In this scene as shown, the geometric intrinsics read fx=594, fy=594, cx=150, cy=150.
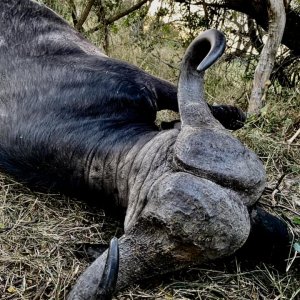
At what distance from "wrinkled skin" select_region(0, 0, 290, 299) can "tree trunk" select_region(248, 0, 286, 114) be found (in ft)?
1.76

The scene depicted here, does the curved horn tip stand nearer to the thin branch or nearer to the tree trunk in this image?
the tree trunk

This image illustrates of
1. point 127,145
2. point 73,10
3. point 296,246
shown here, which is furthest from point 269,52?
point 73,10

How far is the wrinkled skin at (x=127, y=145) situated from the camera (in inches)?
79.5

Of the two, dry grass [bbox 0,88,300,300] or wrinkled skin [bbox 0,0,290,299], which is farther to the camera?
dry grass [bbox 0,88,300,300]

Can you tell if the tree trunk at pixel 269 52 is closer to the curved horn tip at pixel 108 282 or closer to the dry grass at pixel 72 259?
the dry grass at pixel 72 259

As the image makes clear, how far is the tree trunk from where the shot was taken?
3904 millimetres

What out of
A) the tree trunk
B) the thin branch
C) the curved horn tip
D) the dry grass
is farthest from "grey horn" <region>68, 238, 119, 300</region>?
the thin branch

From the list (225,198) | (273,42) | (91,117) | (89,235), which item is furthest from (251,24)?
(225,198)

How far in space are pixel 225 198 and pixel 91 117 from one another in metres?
1.14

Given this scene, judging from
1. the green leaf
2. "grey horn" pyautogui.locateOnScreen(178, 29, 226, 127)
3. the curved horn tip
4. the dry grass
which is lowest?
the dry grass

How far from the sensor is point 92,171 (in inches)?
109

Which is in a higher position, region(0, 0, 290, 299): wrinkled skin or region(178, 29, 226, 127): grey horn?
region(178, 29, 226, 127): grey horn

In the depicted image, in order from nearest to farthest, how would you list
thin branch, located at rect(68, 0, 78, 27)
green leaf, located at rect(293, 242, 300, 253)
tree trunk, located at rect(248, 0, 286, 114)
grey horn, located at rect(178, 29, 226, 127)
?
green leaf, located at rect(293, 242, 300, 253)
grey horn, located at rect(178, 29, 226, 127)
tree trunk, located at rect(248, 0, 286, 114)
thin branch, located at rect(68, 0, 78, 27)

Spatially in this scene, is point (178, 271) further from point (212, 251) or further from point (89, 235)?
point (89, 235)
